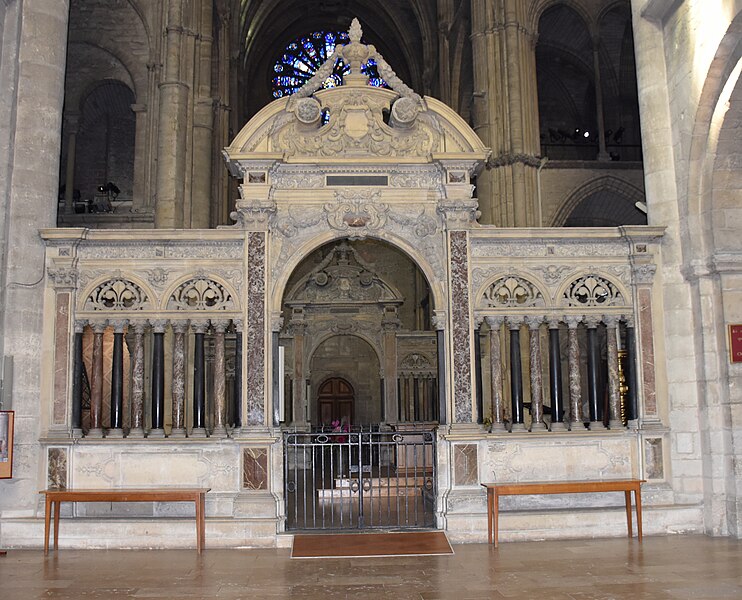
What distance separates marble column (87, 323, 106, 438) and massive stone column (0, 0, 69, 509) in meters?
0.63

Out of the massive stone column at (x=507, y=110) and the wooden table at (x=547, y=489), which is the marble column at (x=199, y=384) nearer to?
the wooden table at (x=547, y=489)

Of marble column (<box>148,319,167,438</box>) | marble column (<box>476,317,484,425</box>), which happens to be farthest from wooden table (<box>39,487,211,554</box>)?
marble column (<box>476,317,484,425</box>)

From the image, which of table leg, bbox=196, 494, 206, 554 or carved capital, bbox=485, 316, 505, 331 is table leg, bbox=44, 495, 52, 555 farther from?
carved capital, bbox=485, 316, 505, 331

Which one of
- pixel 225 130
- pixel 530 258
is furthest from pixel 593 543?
pixel 225 130

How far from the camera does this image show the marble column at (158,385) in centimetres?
1006

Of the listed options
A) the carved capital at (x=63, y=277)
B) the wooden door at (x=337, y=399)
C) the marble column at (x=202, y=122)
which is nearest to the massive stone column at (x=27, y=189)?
the carved capital at (x=63, y=277)

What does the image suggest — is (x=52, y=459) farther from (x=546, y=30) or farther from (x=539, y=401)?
(x=546, y=30)

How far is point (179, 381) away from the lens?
1016 centimetres

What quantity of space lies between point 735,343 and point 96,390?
788cm

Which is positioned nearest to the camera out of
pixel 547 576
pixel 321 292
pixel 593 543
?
pixel 547 576

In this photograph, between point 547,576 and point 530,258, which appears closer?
point 547,576

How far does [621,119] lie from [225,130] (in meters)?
11.8

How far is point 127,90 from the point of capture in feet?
68.7

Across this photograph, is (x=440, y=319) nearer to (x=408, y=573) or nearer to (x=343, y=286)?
(x=408, y=573)
